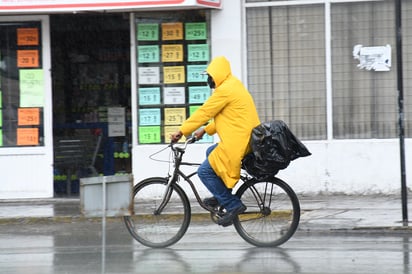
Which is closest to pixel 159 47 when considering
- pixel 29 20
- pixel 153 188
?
pixel 29 20

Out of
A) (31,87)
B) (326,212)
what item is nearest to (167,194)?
(326,212)

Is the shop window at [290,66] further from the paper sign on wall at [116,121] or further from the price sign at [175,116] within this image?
the paper sign on wall at [116,121]

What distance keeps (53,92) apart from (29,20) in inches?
62.1

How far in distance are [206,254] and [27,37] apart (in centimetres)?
639

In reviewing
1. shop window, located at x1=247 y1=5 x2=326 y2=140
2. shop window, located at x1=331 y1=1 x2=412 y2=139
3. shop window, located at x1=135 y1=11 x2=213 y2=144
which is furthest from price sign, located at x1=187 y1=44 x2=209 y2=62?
shop window, located at x1=331 y1=1 x2=412 y2=139

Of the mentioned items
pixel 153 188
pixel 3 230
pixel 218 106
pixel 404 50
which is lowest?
pixel 3 230

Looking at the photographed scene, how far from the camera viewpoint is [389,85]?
13.7 metres

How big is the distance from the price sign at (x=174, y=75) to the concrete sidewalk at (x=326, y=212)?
6.96 ft

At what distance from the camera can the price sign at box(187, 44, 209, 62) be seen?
45.5ft

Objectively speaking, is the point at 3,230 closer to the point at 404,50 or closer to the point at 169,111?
the point at 169,111

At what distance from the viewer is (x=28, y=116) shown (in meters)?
14.3

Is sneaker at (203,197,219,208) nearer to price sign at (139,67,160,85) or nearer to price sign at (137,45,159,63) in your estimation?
price sign at (139,67,160,85)

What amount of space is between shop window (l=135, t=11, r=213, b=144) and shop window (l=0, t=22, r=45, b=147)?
5.42ft

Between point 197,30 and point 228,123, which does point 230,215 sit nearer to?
point 228,123
